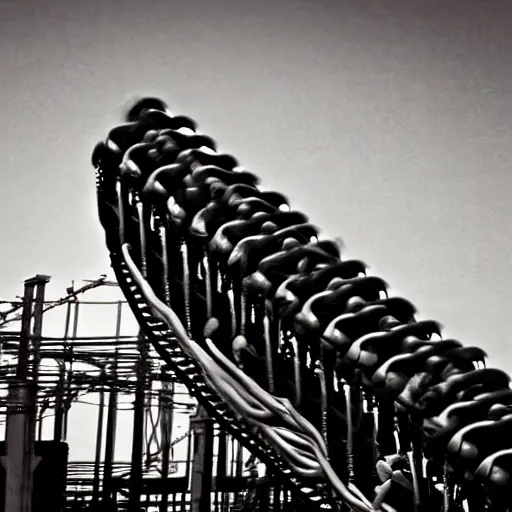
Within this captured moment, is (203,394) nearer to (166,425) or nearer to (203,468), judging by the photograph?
(203,468)

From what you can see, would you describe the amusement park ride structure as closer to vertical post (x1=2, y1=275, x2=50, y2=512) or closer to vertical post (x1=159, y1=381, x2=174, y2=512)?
vertical post (x1=2, y1=275, x2=50, y2=512)

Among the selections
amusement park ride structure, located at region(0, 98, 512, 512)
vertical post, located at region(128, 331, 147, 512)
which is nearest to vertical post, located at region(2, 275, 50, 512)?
vertical post, located at region(128, 331, 147, 512)

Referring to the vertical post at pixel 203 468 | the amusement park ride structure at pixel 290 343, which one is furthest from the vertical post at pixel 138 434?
the amusement park ride structure at pixel 290 343

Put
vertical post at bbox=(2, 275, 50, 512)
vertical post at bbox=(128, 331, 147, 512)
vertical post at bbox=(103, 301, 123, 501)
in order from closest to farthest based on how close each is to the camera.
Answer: vertical post at bbox=(2, 275, 50, 512) < vertical post at bbox=(128, 331, 147, 512) < vertical post at bbox=(103, 301, 123, 501)

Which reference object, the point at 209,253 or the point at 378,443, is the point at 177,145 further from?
the point at 378,443

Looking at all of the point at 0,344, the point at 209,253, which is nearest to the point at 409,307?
the point at 209,253

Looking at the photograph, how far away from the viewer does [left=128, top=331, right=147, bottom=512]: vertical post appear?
21.9 ft

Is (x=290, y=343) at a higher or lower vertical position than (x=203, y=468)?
higher

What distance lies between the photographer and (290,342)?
0.81 metres

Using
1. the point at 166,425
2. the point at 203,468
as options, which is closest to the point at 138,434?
the point at 166,425

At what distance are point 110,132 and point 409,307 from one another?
1.46 feet

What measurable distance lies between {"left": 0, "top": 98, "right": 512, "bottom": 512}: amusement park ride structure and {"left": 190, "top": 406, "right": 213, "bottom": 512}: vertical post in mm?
4625

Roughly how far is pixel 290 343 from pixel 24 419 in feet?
16.6

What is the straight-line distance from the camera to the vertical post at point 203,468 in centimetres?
568
